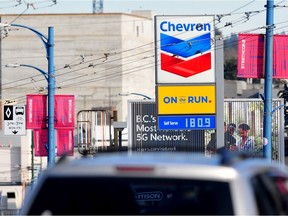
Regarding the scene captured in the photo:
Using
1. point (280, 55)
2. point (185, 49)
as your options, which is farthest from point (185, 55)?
point (280, 55)

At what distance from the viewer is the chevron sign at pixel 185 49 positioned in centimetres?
4262

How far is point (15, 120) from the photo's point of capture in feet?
143

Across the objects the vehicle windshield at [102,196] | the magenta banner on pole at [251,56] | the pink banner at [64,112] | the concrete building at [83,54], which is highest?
the concrete building at [83,54]

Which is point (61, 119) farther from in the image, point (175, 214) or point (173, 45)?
point (175, 214)

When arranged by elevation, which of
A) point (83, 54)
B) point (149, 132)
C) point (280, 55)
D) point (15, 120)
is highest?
point (83, 54)

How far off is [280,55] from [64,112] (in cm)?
866

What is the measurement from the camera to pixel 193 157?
26.8 ft

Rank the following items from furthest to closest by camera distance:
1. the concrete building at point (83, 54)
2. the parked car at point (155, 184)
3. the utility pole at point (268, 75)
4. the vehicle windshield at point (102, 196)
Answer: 1. the concrete building at point (83, 54)
2. the utility pole at point (268, 75)
3. the vehicle windshield at point (102, 196)
4. the parked car at point (155, 184)

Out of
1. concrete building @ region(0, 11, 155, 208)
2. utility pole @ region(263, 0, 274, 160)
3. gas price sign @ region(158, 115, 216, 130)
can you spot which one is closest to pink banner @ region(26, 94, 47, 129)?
gas price sign @ region(158, 115, 216, 130)

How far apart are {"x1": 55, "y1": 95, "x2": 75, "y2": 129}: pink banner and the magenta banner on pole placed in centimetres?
685

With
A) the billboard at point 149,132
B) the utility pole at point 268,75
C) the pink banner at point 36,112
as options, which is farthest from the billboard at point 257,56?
the billboard at point 149,132

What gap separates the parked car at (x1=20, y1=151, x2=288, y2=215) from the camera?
24.0 feet

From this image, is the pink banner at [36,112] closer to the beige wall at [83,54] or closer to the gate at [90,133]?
the gate at [90,133]

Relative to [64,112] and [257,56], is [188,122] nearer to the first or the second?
[64,112]
